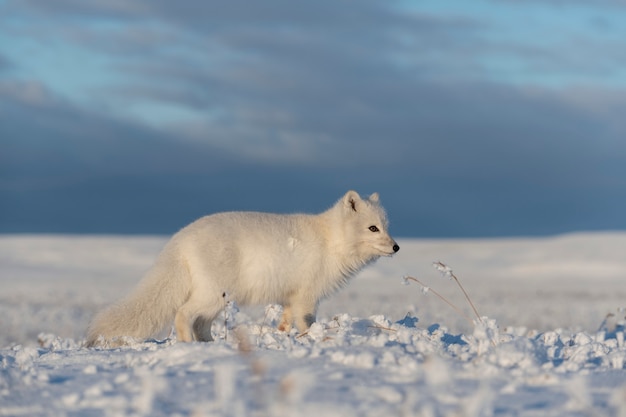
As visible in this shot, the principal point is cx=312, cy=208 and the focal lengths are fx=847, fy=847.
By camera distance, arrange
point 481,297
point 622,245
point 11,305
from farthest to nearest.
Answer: point 622,245 → point 481,297 → point 11,305

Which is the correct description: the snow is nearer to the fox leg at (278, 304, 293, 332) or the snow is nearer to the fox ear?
the fox leg at (278, 304, 293, 332)

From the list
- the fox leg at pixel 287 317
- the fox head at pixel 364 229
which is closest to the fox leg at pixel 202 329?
the fox leg at pixel 287 317

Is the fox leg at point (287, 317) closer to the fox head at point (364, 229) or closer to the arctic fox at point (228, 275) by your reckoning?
the arctic fox at point (228, 275)

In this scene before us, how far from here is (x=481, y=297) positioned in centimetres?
2039

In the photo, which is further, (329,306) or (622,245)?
(622,245)

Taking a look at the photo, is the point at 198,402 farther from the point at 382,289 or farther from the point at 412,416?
the point at 382,289

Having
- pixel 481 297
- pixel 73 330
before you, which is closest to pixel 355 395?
pixel 73 330

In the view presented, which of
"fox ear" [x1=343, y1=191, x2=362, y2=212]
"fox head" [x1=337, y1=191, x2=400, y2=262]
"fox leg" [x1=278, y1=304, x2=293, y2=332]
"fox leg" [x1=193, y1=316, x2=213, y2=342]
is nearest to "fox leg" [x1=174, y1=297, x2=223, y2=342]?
"fox leg" [x1=193, y1=316, x2=213, y2=342]

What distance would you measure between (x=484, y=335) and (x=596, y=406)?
113 centimetres

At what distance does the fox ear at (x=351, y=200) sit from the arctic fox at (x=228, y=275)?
271 mm

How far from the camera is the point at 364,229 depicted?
25.6ft

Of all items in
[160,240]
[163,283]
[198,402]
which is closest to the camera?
[198,402]

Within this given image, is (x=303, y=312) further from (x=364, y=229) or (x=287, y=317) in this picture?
(x=364, y=229)

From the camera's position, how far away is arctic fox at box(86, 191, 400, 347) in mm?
6648
